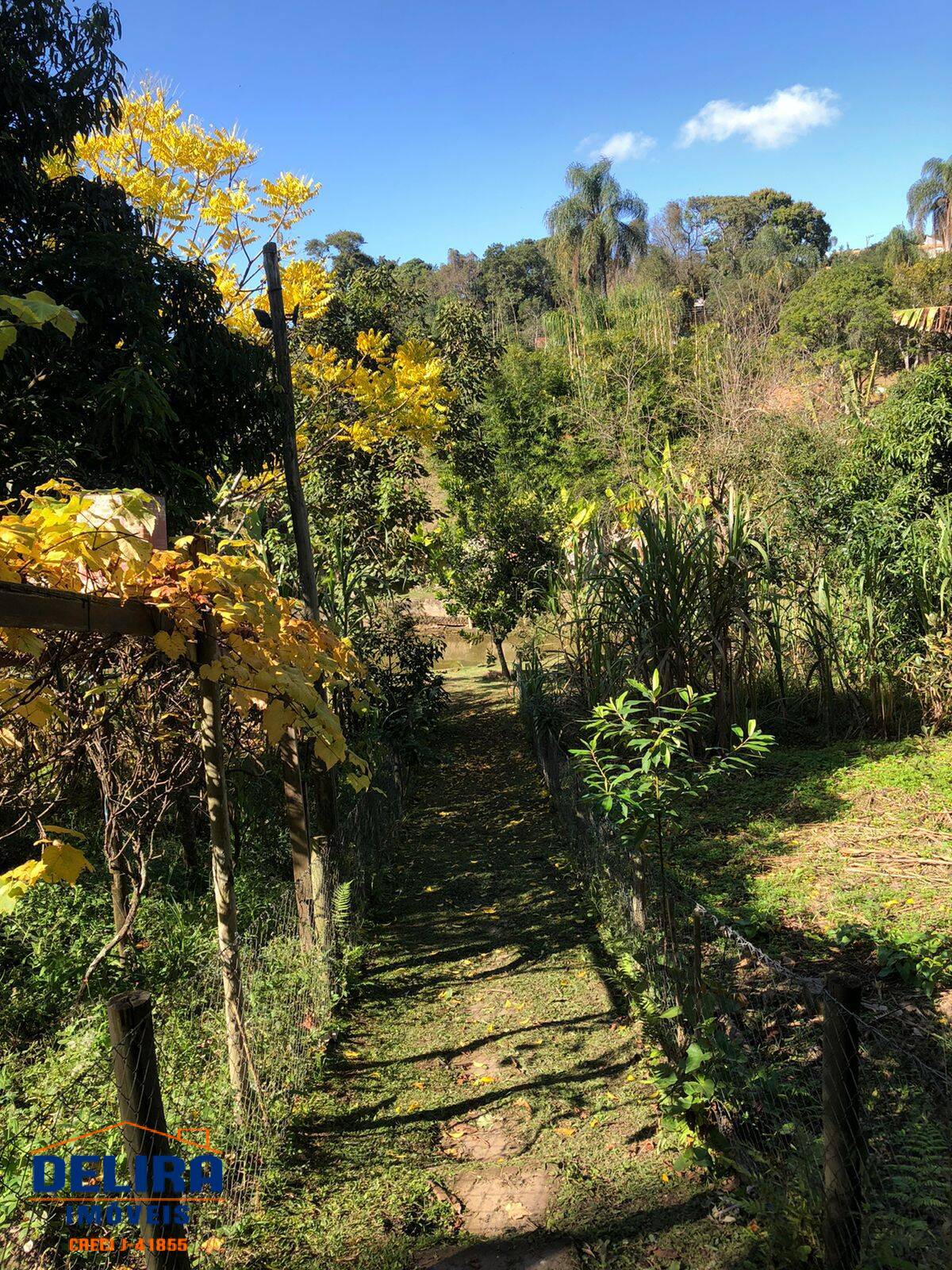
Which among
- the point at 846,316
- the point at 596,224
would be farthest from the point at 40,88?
the point at 596,224

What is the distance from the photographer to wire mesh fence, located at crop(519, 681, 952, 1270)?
6.51 ft

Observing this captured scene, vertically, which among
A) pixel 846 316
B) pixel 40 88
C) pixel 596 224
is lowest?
pixel 40 88

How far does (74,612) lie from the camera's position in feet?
6.53

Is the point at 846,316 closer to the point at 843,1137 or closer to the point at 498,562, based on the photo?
the point at 498,562

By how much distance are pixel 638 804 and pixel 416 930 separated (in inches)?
94.5

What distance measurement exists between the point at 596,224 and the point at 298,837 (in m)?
37.5

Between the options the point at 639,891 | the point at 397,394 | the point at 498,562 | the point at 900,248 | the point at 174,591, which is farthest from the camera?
the point at 900,248

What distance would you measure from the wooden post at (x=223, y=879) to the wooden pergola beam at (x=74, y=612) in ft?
1.56

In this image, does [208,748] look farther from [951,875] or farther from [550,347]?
[550,347]

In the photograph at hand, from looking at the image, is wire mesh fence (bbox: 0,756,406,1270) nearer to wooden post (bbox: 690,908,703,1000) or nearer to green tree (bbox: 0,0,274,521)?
wooden post (bbox: 690,908,703,1000)

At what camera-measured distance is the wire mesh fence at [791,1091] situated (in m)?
1.98

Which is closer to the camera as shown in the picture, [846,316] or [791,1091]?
[791,1091]

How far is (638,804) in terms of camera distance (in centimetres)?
314

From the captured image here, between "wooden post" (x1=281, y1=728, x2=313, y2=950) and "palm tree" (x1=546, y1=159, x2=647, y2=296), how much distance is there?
3645 cm
